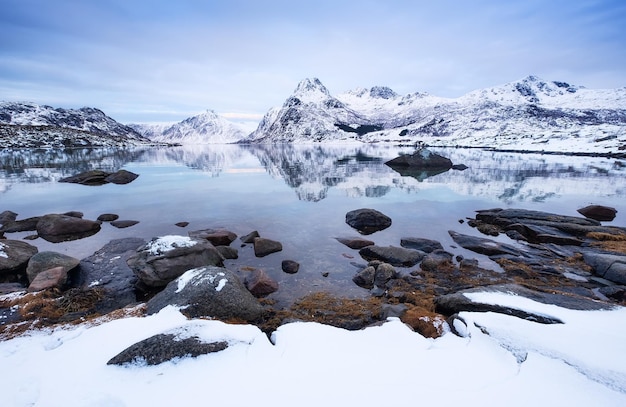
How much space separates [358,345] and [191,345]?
3.47m

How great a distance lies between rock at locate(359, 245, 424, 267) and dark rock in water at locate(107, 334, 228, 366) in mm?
8296

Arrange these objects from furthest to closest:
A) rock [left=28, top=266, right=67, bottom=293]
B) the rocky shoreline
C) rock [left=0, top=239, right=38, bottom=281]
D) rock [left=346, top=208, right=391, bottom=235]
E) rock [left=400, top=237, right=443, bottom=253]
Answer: rock [left=346, top=208, right=391, bottom=235] → rock [left=400, top=237, right=443, bottom=253] → rock [left=0, top=239, right=38, bottom=281] → rock [left=28, top=266, right=67, bottom=293] → the rocky shoreline

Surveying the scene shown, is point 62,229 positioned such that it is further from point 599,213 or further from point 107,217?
point 599,213

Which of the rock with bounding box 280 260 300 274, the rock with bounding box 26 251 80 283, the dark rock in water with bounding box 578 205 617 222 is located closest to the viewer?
the rock with bounding box 26 251 80 283

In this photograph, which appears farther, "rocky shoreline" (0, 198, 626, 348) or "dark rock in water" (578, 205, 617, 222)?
"dark rock in water" (578, 205, 617, 222)

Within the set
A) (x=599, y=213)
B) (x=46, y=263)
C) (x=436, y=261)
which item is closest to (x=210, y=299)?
(x=46, y=263)

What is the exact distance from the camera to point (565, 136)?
11644cm

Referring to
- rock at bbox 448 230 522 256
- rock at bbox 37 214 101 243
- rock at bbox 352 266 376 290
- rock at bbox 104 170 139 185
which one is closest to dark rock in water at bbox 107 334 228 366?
rock at bbox 352 266 376 290

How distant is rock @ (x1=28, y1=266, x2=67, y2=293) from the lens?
31.6 feet

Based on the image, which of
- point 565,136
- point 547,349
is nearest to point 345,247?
point 547,349

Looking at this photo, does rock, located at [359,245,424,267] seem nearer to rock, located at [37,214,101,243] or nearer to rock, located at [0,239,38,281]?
rock, located at [0,239,38,281]

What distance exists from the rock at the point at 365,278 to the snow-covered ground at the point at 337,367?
11.2 feet

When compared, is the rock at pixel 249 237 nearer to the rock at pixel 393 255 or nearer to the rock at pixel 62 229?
the rock at pixel 393 255

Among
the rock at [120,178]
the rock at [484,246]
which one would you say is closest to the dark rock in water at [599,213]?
the rock at [484,246]
